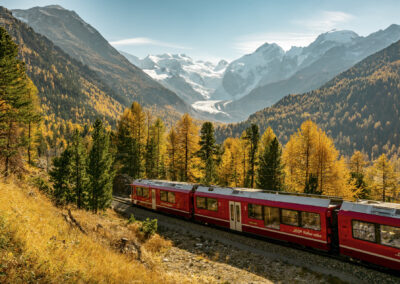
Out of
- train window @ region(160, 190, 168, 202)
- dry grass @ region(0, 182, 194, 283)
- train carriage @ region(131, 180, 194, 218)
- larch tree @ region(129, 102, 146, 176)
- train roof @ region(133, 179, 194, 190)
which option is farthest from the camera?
larch tree @ region(129, 102, 146, 176)

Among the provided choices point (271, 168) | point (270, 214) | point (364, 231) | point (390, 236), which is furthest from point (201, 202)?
point (271, 168)

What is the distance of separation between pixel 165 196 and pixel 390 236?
1955 cm

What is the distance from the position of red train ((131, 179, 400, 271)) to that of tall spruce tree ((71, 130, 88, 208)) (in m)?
8.62

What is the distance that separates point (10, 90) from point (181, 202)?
19.0m

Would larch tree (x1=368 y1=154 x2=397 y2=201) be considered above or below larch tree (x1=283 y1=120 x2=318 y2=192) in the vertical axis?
below

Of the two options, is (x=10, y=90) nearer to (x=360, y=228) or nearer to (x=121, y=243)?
(x=121, y=243)

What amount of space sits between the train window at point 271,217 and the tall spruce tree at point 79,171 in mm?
17400

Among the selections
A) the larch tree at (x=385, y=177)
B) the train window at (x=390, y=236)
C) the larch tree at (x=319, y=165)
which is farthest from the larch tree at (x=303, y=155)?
the larch tree at (x=385, y=177)

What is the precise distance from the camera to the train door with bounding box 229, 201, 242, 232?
2097cm

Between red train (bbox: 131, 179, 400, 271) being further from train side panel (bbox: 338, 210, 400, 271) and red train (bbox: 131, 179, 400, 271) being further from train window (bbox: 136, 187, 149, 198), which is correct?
train window (bbox: 136, 187, 149, 198)

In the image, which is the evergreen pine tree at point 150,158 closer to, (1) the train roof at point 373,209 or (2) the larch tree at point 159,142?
(2) the larch tree at point 159,142

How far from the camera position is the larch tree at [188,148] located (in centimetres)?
3912

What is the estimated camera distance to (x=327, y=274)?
562 inches

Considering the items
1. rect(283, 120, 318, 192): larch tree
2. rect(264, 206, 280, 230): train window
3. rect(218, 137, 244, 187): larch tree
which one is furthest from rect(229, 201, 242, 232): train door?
rect(218, 137, 244, 187): larch tree
